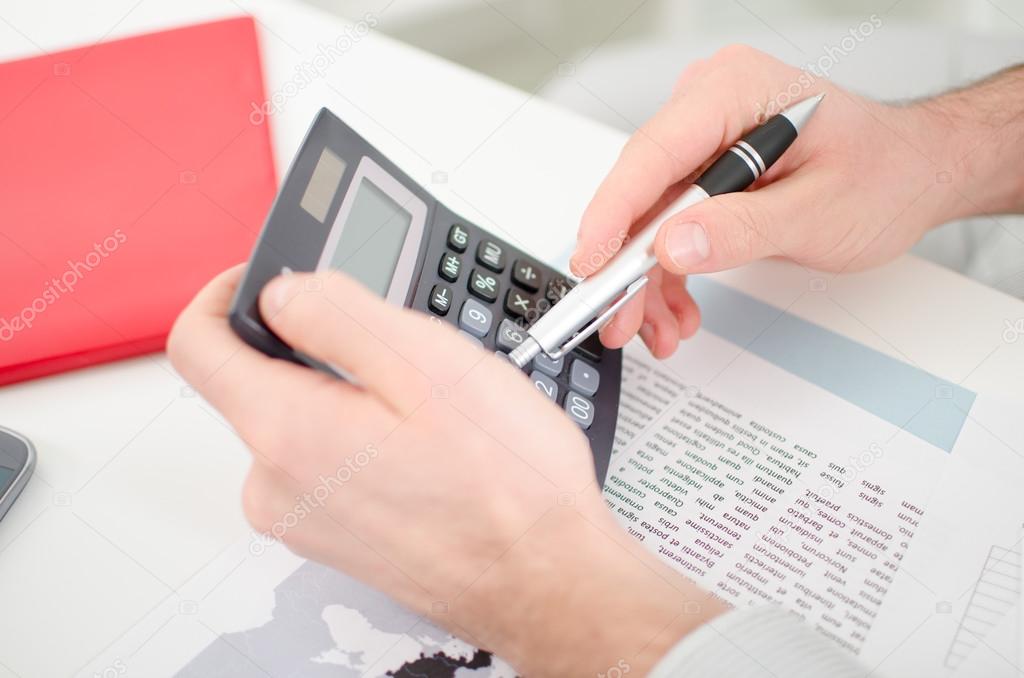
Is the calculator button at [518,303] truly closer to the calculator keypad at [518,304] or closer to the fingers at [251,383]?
the calculator keypad at [518,304]

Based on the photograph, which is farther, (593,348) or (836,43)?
(836,43)

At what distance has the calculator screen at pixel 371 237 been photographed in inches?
15.5

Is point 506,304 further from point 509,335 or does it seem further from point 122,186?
point 122,186

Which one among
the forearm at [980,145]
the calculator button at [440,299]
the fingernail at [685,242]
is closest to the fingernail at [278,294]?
the calculator button at [440,299]

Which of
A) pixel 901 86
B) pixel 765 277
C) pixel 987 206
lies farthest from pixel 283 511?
pixel 901 86

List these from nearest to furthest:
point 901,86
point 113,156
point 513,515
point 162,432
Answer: point 513,515
point 162,432
point 113,156
point 901,86

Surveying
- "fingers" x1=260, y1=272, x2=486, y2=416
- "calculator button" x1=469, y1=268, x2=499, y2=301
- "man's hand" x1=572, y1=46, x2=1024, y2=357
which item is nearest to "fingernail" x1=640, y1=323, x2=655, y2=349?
"man's hand" x1=572, y1=46, x2=1024, y2=357

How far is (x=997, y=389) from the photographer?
0.48m

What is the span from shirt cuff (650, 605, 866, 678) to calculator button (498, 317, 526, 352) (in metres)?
0.18

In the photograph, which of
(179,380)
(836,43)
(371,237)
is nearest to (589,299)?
(371,237)

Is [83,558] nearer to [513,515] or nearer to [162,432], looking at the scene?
[162,432]

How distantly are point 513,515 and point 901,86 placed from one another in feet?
2.13

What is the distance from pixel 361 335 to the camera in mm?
318

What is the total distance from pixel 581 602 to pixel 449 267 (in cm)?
20
